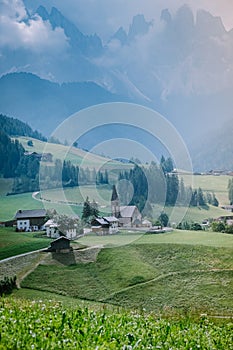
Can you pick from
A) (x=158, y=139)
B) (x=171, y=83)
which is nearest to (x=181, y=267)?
(x=158, y=139)

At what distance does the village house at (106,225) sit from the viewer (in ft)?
15.9

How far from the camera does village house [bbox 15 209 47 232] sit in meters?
4.84

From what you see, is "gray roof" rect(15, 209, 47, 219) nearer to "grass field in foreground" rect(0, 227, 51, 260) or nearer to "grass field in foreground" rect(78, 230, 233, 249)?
"grass field in foreground" rect(0, 227, 51, 260)

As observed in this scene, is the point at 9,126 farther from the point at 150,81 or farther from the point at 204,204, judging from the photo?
the point at 204,204

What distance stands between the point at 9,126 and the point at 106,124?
3.38 feet

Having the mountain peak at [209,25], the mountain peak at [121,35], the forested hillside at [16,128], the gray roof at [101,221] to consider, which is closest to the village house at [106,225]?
the gray roof at [101,221]

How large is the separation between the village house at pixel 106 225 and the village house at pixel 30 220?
0.51 metres

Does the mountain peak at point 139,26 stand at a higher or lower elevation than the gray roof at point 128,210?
higher

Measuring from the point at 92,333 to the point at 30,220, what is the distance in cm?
240

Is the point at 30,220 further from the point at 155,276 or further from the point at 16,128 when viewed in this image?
the point at 155,276

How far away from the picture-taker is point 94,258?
471 cm

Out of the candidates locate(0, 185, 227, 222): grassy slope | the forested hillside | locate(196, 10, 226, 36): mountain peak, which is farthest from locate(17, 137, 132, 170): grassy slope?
locate(196, 10, 226, 36): mountain peak

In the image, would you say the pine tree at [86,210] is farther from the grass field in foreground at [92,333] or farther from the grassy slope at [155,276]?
the grass field in foreground at [92,333]

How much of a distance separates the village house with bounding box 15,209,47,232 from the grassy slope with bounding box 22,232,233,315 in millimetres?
404
